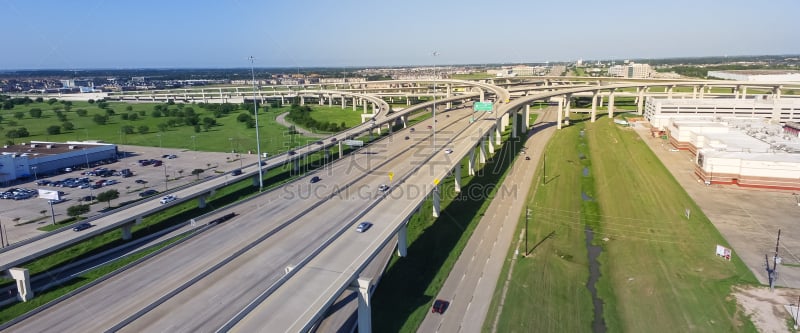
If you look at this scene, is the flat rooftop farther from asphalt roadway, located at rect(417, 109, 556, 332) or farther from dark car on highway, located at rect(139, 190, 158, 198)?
asphalt roadway, located at rect(417, 109, 556, 332)

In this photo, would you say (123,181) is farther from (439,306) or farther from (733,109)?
(733,109)

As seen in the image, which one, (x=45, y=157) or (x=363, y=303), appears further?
(x=45, y=157)

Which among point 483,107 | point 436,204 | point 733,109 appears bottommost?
point 436,204

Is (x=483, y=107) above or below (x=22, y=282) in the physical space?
above

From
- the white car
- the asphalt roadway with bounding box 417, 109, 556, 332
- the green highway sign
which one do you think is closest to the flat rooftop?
the white car

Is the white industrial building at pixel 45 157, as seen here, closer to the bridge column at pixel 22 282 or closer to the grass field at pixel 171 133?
the grass field at pixel 171 133

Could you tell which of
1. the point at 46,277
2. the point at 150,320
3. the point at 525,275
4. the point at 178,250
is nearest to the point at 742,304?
the point at 525,275

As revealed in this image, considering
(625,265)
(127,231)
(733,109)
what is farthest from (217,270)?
(733,109)

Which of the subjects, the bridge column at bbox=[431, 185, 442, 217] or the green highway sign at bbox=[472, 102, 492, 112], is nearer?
the bridge column at bbox=[431, 185, 442, 217]
